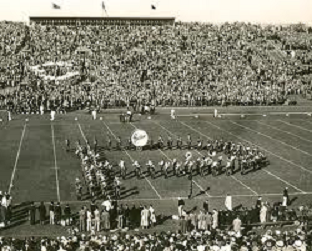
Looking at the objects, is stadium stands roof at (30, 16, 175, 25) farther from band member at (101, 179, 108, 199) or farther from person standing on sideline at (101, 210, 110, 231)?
person standing on sideline at (101, 210, 110, 231)

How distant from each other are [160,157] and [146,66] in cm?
3186

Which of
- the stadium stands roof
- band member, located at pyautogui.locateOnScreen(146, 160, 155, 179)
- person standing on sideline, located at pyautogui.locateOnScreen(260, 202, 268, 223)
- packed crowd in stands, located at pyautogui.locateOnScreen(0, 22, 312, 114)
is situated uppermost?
the stadium stands roof

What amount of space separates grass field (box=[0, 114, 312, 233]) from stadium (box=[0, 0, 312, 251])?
11 centimetres

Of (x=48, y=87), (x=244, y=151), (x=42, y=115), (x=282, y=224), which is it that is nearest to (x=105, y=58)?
(x=48, y=87)

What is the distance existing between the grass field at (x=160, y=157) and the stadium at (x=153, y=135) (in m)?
0.11

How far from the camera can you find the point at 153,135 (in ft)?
129

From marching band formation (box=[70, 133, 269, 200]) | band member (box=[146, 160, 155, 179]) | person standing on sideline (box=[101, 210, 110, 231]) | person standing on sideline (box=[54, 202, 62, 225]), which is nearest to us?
person standing on sideline (box=[101, 210, 110, 231])

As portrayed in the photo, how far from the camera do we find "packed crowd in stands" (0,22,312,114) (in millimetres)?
55781

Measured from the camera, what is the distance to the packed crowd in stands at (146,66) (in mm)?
55781

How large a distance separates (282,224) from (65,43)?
4930 cm

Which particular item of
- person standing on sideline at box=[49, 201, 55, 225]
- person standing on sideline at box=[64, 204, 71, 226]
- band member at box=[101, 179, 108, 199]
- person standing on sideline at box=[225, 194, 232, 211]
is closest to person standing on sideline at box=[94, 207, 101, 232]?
person standing on sideline at box=[64, 204, 71, 226]

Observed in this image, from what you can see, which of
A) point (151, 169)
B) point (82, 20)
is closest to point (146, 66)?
point (82, 20)

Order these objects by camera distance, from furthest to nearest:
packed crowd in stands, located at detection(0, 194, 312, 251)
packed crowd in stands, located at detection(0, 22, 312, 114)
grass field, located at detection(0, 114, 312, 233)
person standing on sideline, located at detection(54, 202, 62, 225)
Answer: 1. packed crowd in stands, located at detection(0, 22, 312, 114)
2. grass field, located at detection(0, 114, 312, 233)
3. person standing on sideline, located at detection(54, 202, 62, 225)
4. packed crowd in stands, located at detection(0, 194, 312, 251)

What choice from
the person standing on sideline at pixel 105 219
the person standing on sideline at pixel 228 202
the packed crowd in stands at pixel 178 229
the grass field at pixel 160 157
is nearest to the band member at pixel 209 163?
the grass field at pixel 160 157
